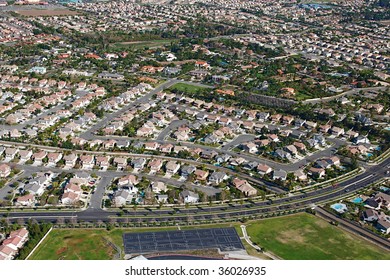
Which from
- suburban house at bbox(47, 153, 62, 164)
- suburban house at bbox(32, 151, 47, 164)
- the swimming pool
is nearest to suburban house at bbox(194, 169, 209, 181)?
the swimming pool

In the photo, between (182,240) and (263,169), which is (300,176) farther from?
(182,240)

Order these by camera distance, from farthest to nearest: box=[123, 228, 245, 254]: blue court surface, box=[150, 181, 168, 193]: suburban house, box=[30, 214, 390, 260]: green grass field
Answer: box=[150, 181, 168, 193]: suburban house
box=[123, 228, 245, 254]: blue court surface
box=[30, 214, 390, 260]: green grass field

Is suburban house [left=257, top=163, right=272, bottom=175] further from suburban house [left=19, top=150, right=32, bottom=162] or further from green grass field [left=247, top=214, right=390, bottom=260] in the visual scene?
suburban house [left=19, top=150, right=32, bottom=162]

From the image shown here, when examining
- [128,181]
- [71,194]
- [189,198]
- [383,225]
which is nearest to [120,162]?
[128,181]

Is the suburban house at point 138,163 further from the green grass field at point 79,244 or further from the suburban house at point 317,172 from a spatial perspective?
the suburban house at point 317,172

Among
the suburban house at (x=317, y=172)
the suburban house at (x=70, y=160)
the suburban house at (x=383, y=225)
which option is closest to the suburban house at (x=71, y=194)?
the suburban house at (x=70, y=160)

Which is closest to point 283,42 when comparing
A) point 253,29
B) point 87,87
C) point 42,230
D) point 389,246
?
point 253,29

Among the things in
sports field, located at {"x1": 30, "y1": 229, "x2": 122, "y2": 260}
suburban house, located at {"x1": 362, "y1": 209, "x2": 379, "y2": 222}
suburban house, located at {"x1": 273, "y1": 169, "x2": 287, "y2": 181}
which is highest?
suburban house, located at {"x1": 362, "y1": 209, "x2": 379, "y2": 222}

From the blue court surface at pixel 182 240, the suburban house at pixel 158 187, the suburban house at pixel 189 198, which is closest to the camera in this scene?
the blue court surface at pixel 182 240

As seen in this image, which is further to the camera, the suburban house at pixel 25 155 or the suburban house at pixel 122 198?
the suburban house at pixel 25 155
